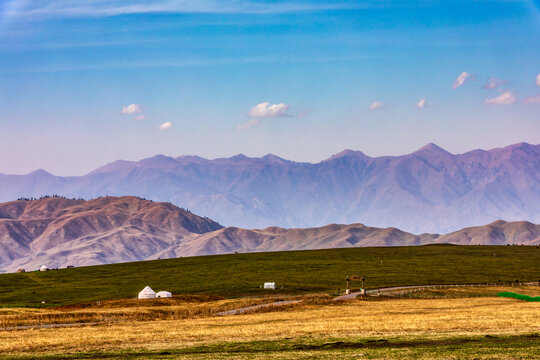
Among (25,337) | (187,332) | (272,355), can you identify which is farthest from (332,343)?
(25,337)

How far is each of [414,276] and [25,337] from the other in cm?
13592

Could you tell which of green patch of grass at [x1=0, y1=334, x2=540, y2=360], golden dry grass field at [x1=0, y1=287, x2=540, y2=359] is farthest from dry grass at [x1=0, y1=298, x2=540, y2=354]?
green patch of grass at [x1=0, y1=334, x2=540, y2=360]

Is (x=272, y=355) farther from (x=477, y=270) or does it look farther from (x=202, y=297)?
(x=477, y=270)

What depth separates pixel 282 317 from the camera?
76250 millimetres

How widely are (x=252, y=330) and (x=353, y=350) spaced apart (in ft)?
53.8

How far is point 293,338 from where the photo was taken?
52.9 m

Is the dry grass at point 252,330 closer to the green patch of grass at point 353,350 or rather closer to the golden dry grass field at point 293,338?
the golden dry grass field at point 293,338

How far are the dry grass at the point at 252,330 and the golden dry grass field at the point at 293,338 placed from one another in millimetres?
71

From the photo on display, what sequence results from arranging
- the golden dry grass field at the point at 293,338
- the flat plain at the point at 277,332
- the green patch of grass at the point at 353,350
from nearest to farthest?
the green patch of grass at the point at 353,350 → the golden dry grass field at the point at 293,338 → the flat plain at the point at 277,332

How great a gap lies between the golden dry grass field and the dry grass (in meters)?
0.07

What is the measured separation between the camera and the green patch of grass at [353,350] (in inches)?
1633

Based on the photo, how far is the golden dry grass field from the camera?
4394cm

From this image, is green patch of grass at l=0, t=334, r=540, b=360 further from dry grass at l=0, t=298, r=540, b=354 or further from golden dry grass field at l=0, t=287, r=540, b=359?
dry grass at l=0, t=298, r=540, b=354

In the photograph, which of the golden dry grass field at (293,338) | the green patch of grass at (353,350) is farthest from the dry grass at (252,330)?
the green patch of grass at (353,350)
